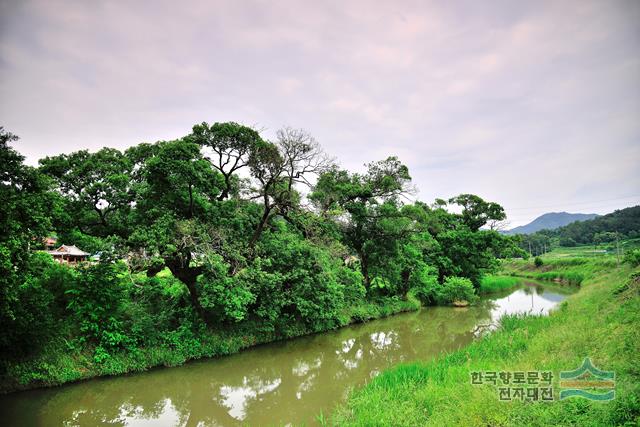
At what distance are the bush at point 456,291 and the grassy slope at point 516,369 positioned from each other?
1406 centimetres

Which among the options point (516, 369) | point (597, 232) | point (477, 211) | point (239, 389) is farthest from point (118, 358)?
point (597, 232)

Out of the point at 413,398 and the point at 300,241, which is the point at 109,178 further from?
the point at 413,398

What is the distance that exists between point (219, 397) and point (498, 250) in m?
26.4

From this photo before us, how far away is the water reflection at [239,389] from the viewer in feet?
27.4

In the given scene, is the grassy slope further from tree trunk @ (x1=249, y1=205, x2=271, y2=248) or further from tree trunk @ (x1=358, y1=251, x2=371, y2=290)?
tree trunk @ (x1=358, y1=251, x2=371, y2=290)

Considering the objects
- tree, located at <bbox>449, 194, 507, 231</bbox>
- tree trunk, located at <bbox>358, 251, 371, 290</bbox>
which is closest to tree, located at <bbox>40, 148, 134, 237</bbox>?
tree trunk, located at <bbox>358, 251, 371, 290</bbox>

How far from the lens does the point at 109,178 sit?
36.2 ft

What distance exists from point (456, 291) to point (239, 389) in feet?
62.5

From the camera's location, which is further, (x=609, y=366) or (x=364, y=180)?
(x=364, y=180)

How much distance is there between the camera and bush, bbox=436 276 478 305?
80.2 ft

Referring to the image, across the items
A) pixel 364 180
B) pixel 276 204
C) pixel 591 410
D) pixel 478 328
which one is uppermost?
pixel 364 180

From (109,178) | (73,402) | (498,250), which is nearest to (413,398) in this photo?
(73,402)

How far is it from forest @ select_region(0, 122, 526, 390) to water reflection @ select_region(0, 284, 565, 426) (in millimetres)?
684

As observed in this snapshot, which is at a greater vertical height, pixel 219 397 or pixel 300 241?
pixel 300 241
